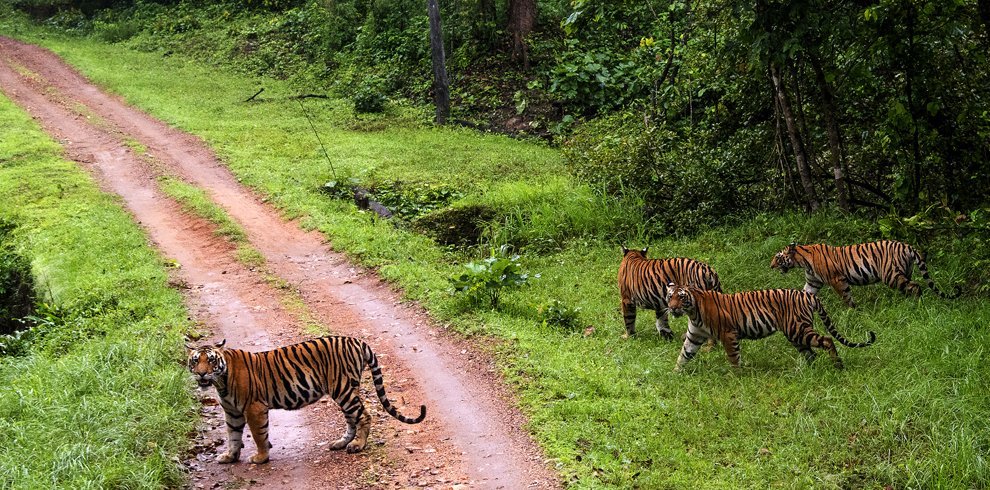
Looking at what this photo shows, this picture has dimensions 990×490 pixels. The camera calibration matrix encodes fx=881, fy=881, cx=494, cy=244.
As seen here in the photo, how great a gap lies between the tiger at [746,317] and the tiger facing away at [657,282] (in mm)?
1068

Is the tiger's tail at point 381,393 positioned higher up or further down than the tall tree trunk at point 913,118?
further down

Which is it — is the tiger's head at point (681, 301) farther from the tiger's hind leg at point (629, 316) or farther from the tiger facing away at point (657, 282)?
the tiger's hind leg at point (629, 316)

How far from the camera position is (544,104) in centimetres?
2536

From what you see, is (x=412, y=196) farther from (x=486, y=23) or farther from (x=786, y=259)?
(x=486, y=23)

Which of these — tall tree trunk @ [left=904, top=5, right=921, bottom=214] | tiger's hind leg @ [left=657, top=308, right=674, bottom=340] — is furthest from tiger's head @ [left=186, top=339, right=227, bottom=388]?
tall tree trunk @ [left=904, top=5, right=921, bottom=214]

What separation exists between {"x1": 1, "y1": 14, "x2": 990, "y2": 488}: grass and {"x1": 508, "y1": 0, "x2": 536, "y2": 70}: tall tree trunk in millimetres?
8793

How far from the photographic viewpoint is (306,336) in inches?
480

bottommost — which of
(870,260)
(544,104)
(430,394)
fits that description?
(430,394)

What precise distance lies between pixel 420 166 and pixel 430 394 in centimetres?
1141

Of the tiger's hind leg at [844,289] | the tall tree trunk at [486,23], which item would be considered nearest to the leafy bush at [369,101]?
the tall tree trunk at [486,23]

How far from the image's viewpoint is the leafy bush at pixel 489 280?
41.4ft

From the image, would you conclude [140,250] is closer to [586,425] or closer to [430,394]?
[430,394]

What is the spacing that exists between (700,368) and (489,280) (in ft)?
12.3

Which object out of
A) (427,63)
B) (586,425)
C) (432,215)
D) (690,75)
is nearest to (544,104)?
(427,63)
